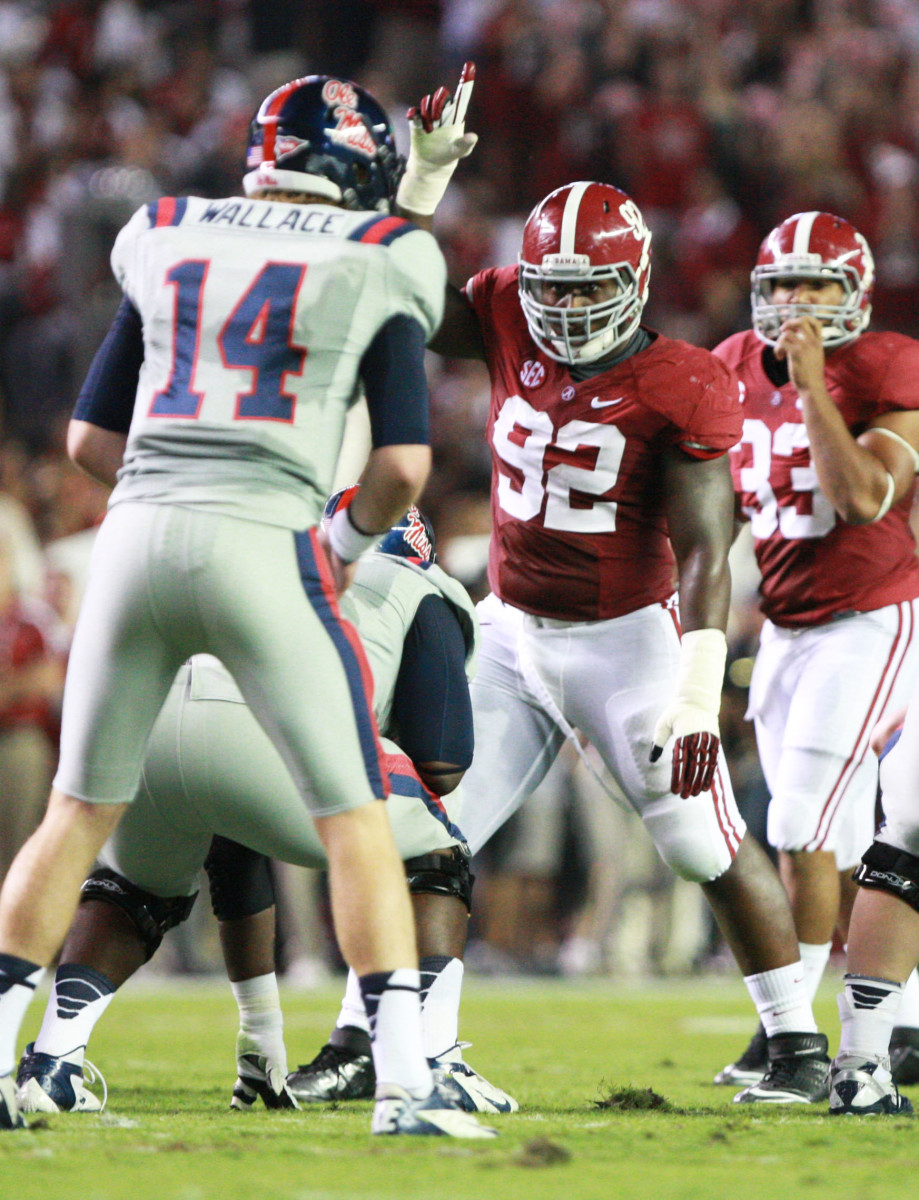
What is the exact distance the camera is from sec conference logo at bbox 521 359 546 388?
152 inches

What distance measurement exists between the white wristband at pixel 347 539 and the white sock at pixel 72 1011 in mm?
1058

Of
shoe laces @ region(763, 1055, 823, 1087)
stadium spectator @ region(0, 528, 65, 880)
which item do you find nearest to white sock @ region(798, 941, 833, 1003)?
shoe laces @ region(763, 1055, 823, 1087)

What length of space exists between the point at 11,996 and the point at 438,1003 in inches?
37.2

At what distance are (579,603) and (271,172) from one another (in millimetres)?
1271

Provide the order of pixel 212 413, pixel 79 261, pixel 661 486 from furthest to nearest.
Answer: pixel 79 261
pixel 661 486
pixel 212 413

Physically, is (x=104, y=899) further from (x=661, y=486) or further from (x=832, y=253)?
(x=832, y=253)

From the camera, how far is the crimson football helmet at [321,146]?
305cm

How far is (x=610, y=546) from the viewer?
3.83 m

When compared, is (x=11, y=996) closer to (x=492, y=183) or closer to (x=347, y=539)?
(x=347, y=539)

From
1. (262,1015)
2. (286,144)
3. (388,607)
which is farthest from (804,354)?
(262,1015)

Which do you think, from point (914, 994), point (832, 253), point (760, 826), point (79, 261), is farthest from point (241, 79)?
point (914, 994)

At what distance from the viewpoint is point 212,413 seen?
109 inches

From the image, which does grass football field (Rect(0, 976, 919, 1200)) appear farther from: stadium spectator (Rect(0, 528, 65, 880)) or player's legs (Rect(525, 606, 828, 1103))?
stadium spectator (Rect(0, 528, 65, 880))

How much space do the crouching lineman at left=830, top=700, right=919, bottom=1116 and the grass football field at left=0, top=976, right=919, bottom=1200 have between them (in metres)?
0.16
